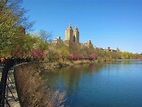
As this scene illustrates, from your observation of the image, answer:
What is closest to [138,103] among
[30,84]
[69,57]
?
[30,84]

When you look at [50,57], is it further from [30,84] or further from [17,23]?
[30,84]

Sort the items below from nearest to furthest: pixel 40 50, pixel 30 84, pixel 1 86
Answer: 1. pixel 1 86
2. pixel 30 84
3. pixel 40 50

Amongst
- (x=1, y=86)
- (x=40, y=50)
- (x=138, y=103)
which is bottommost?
(x=138, y=103)

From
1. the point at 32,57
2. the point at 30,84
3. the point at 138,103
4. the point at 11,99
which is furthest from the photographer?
the point at 32,57

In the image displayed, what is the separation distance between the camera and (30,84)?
46.3 ft

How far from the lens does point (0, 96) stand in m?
5.12

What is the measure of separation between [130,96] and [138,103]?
8.41 feet

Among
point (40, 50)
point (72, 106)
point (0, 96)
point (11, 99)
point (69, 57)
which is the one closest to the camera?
point (0, 96)

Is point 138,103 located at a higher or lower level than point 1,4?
lower

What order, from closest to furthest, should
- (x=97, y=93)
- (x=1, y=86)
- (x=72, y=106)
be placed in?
(x=1, y=86) < (x=72, y=106) < (x=97, y=93)

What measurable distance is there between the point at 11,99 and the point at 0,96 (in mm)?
3498

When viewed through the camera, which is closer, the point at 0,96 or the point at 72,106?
the point at 0,96

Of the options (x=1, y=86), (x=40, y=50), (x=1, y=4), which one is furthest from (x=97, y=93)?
(x=40, y=50)

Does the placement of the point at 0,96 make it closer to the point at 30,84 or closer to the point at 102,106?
the point at 30,84
